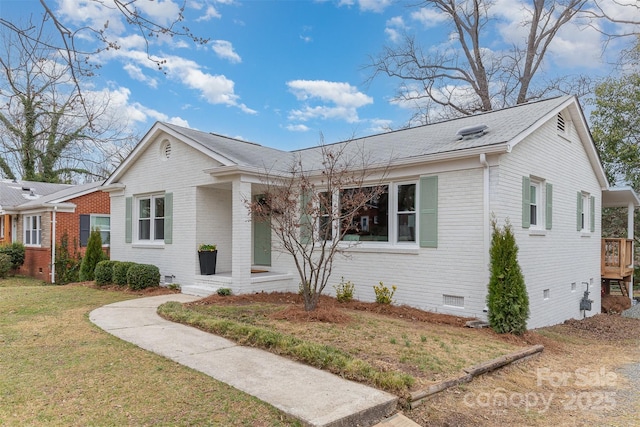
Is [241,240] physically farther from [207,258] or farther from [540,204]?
[540,204]

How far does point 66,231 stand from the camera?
1688 cm

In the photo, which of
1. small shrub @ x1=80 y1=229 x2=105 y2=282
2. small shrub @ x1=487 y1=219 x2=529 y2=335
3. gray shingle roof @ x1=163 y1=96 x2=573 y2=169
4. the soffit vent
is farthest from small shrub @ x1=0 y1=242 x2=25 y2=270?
small shrub @ x1=487 y1=219 x2=529 y2=335

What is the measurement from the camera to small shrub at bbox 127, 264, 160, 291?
11516 mm

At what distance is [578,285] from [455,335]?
6804 millimetres

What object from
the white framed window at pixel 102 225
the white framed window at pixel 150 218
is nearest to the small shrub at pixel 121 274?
the white framed window at pixel 150 218

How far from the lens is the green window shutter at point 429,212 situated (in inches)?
344

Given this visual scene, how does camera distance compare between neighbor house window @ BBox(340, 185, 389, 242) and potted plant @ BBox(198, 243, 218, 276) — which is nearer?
neighbor house window @ BBox(340, 185, 389, 242)

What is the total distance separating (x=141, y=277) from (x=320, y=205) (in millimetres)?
6072

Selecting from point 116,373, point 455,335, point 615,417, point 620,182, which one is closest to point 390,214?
point 455,335

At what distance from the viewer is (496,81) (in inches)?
910

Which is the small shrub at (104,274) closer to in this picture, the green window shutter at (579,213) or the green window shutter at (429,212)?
the green window shutter at (429,212)

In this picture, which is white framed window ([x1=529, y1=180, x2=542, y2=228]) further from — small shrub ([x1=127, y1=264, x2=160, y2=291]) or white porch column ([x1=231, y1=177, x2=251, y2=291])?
small shrub ([x1=127, y1=264, x2=160, y2=291])

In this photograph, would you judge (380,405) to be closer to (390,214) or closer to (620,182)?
(390,214)

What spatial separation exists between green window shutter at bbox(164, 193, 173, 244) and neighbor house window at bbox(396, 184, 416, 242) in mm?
6760
